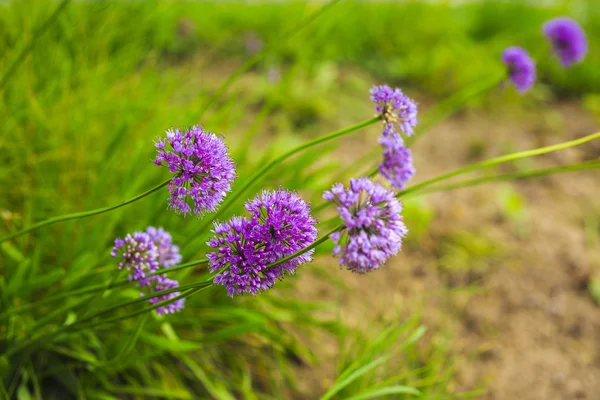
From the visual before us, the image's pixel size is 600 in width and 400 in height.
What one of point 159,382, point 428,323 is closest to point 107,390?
point 159,382

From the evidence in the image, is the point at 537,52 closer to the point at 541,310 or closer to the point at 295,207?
the point at 541,310

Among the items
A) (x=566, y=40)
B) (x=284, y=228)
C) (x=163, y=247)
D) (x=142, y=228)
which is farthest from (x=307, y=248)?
(x=566, y=40)

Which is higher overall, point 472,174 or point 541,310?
point 472,174

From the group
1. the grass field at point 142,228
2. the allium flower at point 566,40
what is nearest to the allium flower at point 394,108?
the grass field at point 142,228

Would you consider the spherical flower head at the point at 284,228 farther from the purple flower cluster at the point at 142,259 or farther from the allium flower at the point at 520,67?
the allium flower at the point at 520,67

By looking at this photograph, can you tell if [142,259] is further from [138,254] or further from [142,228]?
[142,228]
